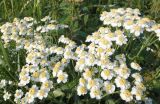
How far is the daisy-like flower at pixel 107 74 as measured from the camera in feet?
8.64

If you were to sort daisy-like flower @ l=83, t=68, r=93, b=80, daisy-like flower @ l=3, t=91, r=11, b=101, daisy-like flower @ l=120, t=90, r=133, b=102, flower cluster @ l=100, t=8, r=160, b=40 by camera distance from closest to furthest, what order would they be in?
1. daisy-like flower @ l=120, t=90, r=133, b=102
2. daisy-like flower @ l=83, t=68, r=93, b=80
3. daisy-like flower @ l=3, t=91, r=11, b=101
4. flower cluster @ l=100, t=8, r=160, b=40

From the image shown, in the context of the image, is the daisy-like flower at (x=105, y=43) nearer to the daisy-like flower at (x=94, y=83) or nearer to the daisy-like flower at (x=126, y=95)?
the daisy-like flower at (x=94, y=83)

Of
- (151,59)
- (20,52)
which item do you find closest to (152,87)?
(151,59)

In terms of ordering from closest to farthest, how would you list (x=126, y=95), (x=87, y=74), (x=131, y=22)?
(x=126, y=95)
(x=87, y=74)
(x=131, y=22)

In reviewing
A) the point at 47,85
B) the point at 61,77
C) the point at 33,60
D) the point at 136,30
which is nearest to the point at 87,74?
the point at 61,77

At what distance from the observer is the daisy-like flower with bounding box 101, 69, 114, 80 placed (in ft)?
8.64

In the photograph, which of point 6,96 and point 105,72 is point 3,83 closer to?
point 6,96

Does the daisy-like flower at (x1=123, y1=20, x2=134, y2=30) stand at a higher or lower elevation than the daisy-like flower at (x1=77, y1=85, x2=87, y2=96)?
higher

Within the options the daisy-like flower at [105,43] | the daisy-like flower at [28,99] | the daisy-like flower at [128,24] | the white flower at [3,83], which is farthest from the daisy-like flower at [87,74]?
the white flower at [3,83]

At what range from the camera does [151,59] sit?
10.9 feet

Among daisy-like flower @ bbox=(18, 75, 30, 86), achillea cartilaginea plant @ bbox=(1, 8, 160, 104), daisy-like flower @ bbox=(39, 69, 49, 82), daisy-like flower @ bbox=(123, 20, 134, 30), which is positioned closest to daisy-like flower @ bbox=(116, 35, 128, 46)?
achillea cartilaginea plant @ bbox=(1, 8, 160, 104)

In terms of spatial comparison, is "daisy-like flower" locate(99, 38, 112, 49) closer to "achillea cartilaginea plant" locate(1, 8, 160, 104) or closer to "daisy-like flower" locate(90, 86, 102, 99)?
"achillea cartilaginea plant" locate(1, 8, 160, 104)

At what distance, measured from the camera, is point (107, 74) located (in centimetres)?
264

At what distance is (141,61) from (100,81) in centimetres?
70
